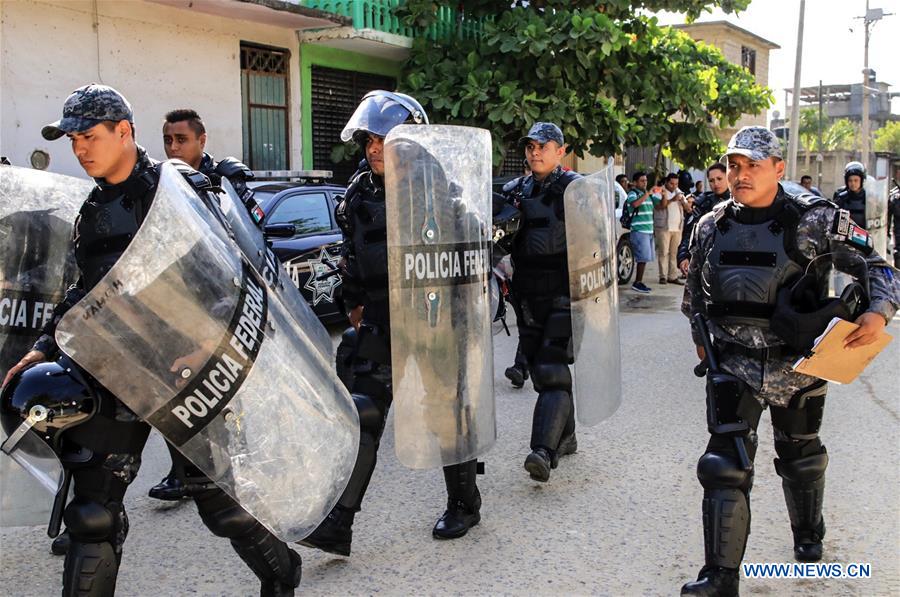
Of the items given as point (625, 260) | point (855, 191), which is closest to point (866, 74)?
point (625, 260)

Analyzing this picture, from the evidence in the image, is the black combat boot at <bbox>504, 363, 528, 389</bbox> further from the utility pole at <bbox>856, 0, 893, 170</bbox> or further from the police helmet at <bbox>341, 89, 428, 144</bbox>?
the utility pole at <bbox>856, 0, 893, 170</bbox>

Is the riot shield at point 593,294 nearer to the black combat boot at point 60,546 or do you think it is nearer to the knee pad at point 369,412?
the knee pad at point 369,412

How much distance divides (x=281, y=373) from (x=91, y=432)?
1.90 ft

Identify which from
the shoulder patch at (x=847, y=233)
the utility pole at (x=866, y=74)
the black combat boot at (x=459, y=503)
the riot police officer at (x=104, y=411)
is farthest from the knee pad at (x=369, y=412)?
the utility pole at (x=866, y=74)

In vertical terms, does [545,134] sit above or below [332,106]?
below

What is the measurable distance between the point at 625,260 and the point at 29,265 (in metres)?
10.2

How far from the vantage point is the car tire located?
12617mm

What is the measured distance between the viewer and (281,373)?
2.54 m

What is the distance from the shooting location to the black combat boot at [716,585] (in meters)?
2.84

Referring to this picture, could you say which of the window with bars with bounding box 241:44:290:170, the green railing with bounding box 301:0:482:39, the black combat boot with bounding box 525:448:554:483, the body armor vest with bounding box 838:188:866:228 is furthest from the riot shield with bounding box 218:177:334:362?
the green railing with bounding box 301:0:482:39

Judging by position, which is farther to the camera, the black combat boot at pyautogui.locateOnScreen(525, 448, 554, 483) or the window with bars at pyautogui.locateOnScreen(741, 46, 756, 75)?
the window with bars at pyautogui.locateOnScreen(741, 46, 756, 75)

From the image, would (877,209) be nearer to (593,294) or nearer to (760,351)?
(593,294)

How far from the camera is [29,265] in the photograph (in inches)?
131

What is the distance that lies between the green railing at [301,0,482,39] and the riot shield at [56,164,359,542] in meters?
10.4
